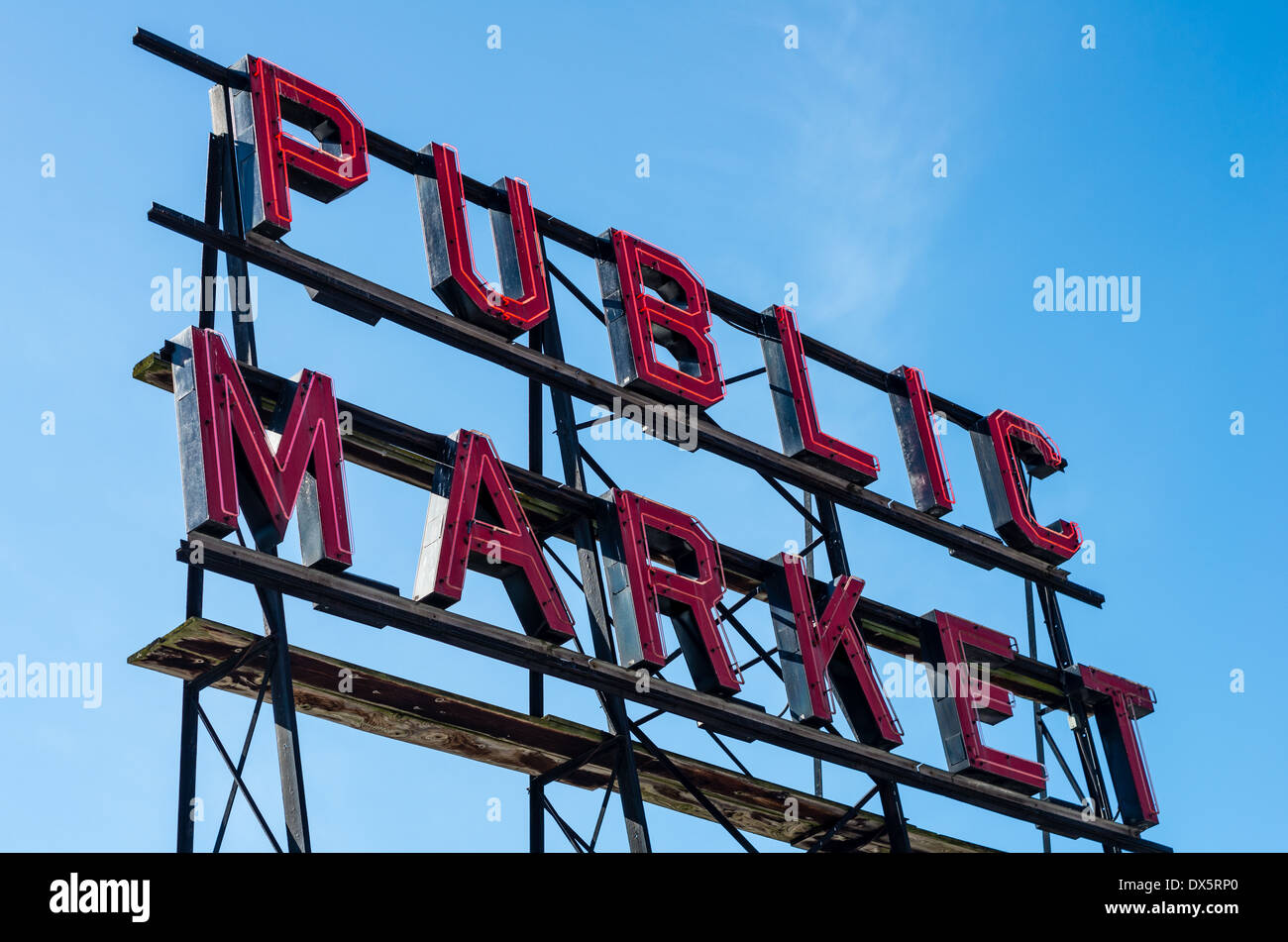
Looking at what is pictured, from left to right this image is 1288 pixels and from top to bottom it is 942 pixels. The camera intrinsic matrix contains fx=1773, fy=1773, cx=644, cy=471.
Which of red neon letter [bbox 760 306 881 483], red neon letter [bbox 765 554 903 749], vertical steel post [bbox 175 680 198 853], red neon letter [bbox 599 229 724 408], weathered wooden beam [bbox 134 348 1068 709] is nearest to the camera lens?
vertical steel post [bbox 175 680 198 853]

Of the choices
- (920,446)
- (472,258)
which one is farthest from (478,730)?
(920,446)

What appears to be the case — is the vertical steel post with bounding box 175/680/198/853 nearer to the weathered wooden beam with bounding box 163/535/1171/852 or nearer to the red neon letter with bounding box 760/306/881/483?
the weathered wooden beam with bounding box 163/535/1171/852

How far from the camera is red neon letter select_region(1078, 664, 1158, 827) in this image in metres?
18.9

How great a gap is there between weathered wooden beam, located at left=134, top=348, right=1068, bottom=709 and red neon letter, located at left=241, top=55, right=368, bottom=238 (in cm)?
166

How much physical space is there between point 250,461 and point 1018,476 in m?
10.2

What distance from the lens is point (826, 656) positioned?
55.3ft

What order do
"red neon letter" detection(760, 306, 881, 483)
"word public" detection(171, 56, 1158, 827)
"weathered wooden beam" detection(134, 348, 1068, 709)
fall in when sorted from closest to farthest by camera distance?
"word public" detection(171, 56, 1158, 827) < "weathered wooden beam" detection(134, 348, 1068, 709) < "red neon letter" detection(760, 306, 881, 483)

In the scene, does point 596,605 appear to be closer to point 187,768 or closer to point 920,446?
point 187,768

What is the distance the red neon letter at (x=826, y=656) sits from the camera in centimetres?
1661

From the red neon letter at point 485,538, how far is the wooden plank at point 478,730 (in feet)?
2.93

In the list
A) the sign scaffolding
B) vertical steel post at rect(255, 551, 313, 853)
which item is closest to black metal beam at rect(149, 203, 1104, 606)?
the sign scaffolding

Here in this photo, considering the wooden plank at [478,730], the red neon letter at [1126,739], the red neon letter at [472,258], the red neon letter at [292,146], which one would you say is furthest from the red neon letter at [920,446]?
the red neon letter at [292,146]

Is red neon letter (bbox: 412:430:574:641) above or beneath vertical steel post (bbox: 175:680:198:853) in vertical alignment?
above
